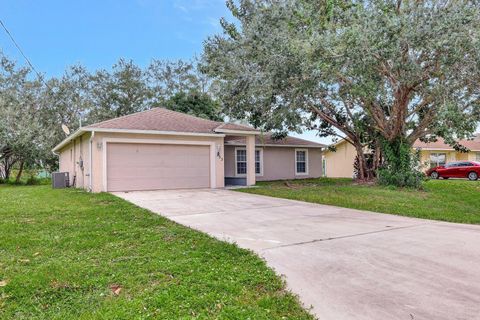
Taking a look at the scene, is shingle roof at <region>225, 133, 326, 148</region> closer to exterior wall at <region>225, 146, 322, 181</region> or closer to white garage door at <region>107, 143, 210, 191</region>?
exterior wall at <region>225, 146, 322, 181</region>

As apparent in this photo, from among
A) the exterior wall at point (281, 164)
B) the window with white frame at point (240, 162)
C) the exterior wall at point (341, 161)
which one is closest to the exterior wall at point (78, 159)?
the window with white frame at point (240, 162)

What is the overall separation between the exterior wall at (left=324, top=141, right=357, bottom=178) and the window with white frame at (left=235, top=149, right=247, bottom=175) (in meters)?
11.0

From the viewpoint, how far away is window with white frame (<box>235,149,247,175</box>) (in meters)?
19.3

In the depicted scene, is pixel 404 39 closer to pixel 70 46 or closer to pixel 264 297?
pixel 264 297

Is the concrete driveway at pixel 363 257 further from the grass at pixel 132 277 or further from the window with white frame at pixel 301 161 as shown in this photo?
the window with white frame at pixel 301 161

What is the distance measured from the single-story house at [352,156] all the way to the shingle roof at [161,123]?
1380 centimetres

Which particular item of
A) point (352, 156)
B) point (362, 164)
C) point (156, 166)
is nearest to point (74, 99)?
point (156, 166)

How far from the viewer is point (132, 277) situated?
396cm

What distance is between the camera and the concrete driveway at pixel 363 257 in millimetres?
3307

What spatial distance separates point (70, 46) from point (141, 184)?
30.9 feet

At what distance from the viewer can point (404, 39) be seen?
830cm

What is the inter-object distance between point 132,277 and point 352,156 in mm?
25493

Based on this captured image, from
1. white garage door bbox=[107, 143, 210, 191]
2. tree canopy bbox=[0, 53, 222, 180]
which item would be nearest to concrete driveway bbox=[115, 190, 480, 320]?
white garage door bbox=[107, 143, 210, 191]

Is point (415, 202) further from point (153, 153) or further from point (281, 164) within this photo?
point (281, 164)
